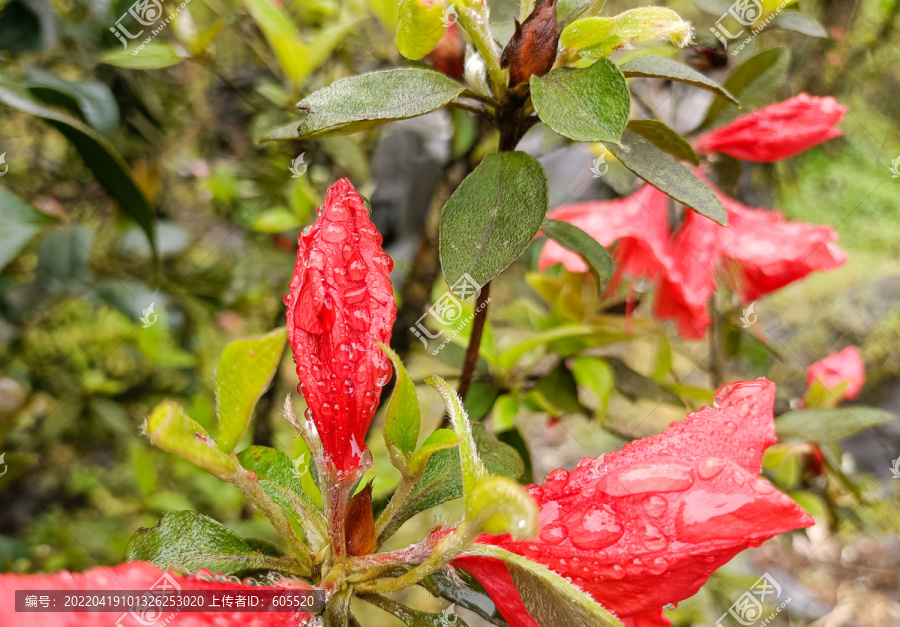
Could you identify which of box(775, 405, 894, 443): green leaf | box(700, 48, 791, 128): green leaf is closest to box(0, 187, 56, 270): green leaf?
box(700, 48, 791, 128): green leaf

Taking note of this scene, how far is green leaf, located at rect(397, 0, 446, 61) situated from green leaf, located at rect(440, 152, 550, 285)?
0.09 m

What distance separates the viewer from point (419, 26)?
421 mm

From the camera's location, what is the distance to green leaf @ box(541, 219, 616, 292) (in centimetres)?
52

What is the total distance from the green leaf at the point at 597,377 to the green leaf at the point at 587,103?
0.46 m

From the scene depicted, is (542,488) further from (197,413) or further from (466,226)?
(197,413)

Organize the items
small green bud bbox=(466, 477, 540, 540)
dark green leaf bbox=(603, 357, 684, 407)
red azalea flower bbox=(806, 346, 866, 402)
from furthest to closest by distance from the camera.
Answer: red azalea flower bbox=(806, 346, 866, 402), dark green leaf bbox=(603, 357, 684, 407), small green bud bbox=(466, 477, 540, 540)

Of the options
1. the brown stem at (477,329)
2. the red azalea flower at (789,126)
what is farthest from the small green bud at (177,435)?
the red azalea flower at (789,126)

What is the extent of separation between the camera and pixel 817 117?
68 cm

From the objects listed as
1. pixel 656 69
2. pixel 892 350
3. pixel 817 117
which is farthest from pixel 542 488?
pixel 892 350

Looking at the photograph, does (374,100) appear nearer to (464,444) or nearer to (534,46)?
(534,46)

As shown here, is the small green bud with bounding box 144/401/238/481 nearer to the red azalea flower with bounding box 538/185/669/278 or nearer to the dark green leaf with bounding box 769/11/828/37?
the red azalea flower with bounding box 538/185/669/278

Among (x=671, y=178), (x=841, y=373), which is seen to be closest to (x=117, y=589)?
(x=671, y=178)

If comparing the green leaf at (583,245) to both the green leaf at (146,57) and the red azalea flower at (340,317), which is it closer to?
the red azalea flower at (340,317)

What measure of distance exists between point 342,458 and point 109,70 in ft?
3.17
